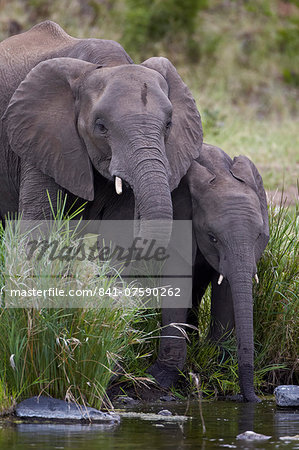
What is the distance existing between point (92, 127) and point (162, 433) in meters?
2.45

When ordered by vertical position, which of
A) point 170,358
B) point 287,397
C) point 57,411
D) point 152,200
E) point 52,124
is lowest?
point 57,411

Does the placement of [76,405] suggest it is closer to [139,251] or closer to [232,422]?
[232,422]

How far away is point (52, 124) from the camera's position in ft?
26.0

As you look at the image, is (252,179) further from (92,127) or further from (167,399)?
(167,399)

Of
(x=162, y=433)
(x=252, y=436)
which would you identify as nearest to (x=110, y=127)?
(x=162, y=433)

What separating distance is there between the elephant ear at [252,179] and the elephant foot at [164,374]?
3.59 ft

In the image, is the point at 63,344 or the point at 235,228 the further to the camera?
the point at 235,228

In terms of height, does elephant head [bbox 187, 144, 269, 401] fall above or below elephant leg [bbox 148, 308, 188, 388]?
above

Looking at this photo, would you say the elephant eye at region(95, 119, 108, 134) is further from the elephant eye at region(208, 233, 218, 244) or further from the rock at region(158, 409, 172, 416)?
the rock at region(158, 409, 172, 416)

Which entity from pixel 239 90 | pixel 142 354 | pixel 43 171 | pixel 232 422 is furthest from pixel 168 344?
pixel 239 90

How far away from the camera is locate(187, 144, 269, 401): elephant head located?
7.33 m

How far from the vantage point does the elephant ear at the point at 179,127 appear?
308 inches

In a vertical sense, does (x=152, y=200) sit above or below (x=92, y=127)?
below

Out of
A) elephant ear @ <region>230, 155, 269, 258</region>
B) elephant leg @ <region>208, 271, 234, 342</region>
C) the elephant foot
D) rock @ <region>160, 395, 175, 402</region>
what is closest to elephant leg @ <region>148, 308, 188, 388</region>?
the elephant foot
